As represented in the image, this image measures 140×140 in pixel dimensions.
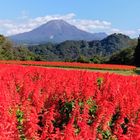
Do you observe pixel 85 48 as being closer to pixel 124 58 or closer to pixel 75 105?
pixel 124 58

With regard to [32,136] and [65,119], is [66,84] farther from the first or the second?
[32,136]

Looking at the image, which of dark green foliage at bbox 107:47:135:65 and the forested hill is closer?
dark green foliage at bbox 107:47:135:65

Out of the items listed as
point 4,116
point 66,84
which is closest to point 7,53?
point 66,84

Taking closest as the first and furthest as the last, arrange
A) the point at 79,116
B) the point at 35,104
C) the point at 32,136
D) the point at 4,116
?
the point at 32,136, the point at 4,116, the point at 79,116, the point at 35,104

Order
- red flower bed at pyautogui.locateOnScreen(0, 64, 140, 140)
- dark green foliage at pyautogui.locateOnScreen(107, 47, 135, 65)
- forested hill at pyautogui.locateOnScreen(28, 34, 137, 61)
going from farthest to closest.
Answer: forested hill at pyautogui.locateOnScreen(28, 34, 137, 61), dark green foliage at pyautogui.locateOnScreen(107, 47, 135, 65), red flower bed at pyautogui.locateOnScreen(0, 64, 140, 140)

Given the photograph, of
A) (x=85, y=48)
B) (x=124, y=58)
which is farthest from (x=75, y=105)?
(x=85, y=48)

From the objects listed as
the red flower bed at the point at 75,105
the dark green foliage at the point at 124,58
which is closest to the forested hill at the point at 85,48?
the dark green foliage at the point at 124,58

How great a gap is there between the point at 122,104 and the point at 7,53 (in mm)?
78770

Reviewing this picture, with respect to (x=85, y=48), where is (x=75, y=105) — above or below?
above

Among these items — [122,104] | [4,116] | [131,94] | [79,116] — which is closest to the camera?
[4,116]

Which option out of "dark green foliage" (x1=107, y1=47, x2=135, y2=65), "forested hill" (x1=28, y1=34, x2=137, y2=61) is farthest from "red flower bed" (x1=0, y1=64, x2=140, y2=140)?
"forested hill" (x1=28, y1=34, x2=137, y2=61)

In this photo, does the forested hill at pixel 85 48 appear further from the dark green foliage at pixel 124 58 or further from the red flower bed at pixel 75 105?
the red flower bed at pixel 75 105

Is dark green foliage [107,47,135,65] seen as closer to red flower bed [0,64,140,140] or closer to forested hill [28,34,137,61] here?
red flower bed [0,64,140,140]

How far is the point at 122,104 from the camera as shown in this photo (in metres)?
10.3
